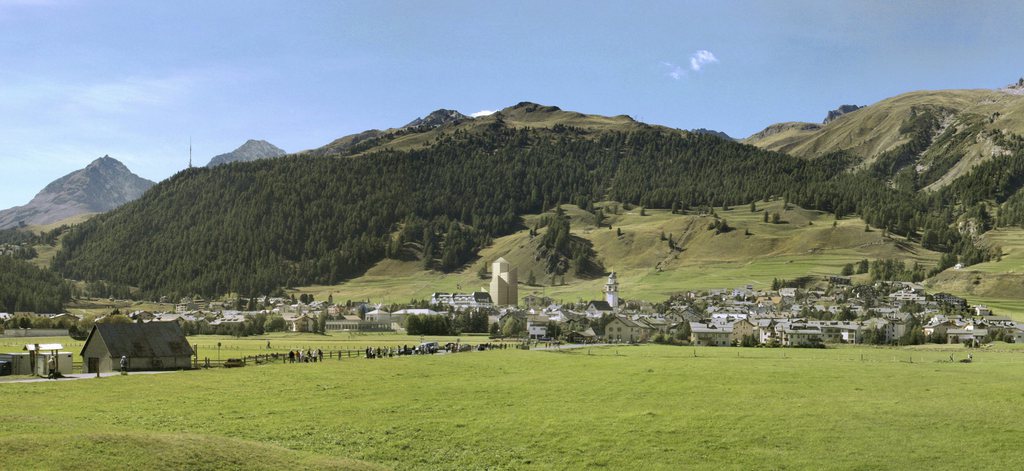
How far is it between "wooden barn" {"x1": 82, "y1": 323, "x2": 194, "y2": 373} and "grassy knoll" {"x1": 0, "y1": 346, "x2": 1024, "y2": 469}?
5716 millimetres

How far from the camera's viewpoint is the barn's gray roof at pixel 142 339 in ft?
178

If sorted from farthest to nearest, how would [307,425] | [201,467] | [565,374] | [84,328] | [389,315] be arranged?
1. [389,315]
2. [84,328]
3. [565,374]
4. [307,425]
5. [201,467]

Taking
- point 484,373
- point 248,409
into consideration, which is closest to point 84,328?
point 484,373

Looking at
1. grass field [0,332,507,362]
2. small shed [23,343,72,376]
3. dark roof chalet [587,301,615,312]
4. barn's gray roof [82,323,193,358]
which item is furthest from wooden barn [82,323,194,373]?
dark roof chalet [587,301,615,312]

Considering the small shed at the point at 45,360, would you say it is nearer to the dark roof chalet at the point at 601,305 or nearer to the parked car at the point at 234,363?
the parked car at the point at 234,363

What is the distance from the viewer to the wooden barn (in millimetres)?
53688

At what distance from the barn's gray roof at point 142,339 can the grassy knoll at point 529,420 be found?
596cm

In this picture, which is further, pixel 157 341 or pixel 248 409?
pixel 157 341

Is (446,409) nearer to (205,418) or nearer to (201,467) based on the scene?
(205,418)

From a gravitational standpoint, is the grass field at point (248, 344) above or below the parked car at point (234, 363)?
below

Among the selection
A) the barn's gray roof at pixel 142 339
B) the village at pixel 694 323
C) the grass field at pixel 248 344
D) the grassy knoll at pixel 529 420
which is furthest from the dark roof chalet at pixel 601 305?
the grassy knoll at pixel 529 420

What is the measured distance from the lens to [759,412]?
35000 millimetres

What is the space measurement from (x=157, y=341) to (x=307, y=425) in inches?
1159

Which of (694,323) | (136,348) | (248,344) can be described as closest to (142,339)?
(136,348)
